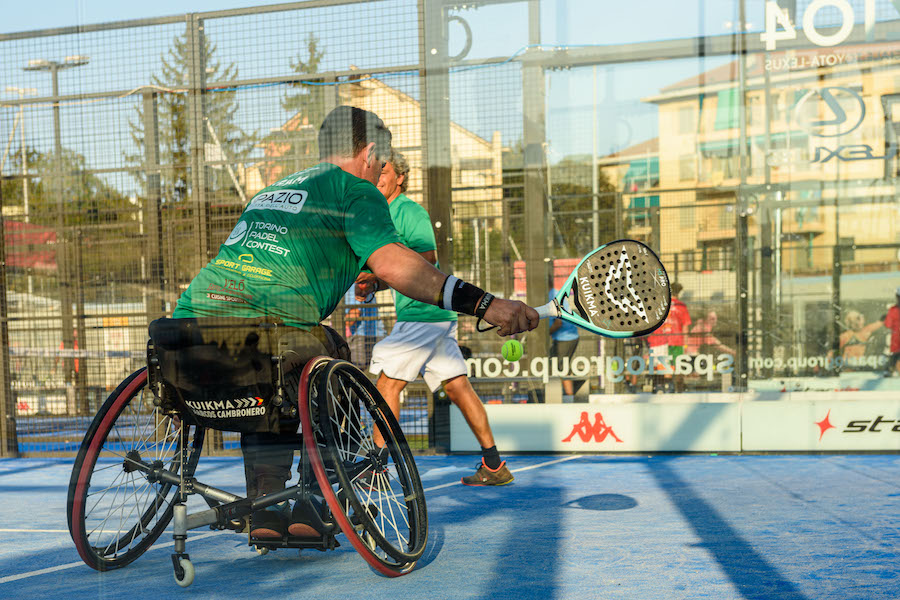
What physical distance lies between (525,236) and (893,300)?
96.9 inches

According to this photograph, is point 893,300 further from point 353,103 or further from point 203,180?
point 203,180

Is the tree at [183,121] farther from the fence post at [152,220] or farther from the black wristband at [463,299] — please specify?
the black wristband at [463,299]

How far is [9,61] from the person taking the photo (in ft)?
20.3

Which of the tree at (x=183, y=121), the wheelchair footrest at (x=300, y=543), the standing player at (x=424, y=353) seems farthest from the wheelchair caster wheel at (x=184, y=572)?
the tree at (x=183, y=121)

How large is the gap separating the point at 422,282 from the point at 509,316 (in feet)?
0.91

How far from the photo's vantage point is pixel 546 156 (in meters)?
6.02

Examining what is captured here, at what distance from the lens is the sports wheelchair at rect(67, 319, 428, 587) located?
8.22 ft

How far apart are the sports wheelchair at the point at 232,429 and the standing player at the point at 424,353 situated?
1.50 meters

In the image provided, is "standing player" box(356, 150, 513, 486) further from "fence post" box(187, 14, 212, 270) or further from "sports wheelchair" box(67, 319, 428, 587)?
"fence post" box(187, 14, 212, 270)

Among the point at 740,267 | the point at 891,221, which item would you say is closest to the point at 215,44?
the point at 740,267

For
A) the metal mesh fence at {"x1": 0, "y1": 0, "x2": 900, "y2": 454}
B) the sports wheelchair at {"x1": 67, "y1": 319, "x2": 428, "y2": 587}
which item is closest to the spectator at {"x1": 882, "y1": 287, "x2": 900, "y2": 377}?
the metal mesh fence at {"x1": 0, "y1": 0, "x2": 900, "y2": 454}

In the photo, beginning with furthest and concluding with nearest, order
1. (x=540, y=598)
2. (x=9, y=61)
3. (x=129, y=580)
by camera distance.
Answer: (x=9, y=61), (x=129, y=580), (x=540, y=598)

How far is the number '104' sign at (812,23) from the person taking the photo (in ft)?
18.7

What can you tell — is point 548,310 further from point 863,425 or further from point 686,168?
point 863,425
